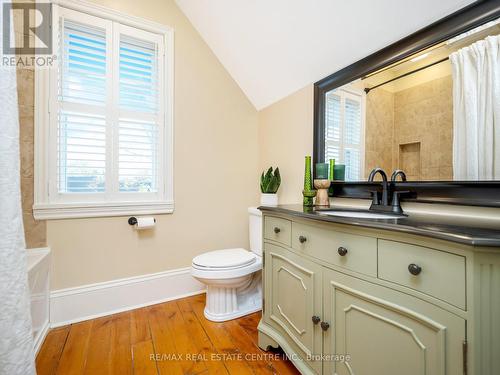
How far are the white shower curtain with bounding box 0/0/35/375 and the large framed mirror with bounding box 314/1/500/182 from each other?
1.54 metres

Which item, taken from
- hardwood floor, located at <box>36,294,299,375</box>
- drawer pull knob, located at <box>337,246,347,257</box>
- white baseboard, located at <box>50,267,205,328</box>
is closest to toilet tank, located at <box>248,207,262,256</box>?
hardwood floor, located at <box>36,294,299,375</box>

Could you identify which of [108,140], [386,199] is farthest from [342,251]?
[108,140]

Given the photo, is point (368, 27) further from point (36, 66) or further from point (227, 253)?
point (36, 66)

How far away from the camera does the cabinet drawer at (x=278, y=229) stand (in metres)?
1.27

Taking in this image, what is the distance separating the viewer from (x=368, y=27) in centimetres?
129

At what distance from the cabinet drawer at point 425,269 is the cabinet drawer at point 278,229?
509mm

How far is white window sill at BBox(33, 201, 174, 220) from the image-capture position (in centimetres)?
161

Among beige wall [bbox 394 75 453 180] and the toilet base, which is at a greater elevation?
beige wall [bbox 394 75 453 180]

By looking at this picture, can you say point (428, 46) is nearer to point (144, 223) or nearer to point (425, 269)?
point (425, 269)

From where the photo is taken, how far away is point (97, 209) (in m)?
1.76

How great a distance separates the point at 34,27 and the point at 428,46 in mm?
2379

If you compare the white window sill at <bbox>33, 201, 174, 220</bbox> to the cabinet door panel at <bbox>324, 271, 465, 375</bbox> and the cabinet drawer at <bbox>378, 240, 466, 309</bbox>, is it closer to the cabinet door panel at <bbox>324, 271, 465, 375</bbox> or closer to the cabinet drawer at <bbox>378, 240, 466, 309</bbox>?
the cabinet door panel at <bbox>324, 271, 465, 375</bbox>

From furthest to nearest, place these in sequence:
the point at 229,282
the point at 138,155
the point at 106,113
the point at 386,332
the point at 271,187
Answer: the point at 271,187
the point at 138,155
the point at 106,113
the point at 229,282
the point at 386,332

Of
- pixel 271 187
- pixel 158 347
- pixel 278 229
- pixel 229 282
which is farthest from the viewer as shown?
pixel 271 187
